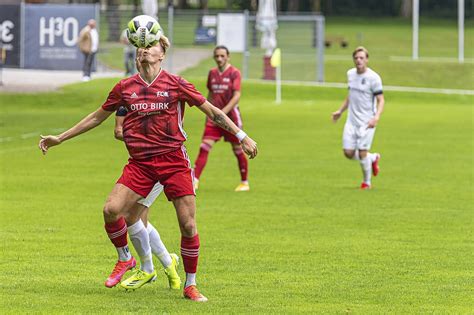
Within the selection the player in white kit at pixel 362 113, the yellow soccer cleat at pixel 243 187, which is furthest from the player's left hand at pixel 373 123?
the yellow soccer cleat at pixel 243 187

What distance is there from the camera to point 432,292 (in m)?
11.7

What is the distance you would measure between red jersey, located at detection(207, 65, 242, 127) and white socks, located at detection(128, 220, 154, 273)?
361 inches

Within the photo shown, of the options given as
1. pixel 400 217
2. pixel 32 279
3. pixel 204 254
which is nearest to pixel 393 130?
pixel 400 217

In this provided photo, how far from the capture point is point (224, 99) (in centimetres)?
2091

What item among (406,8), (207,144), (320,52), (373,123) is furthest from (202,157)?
(406,8)

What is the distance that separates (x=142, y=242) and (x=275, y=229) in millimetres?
5044

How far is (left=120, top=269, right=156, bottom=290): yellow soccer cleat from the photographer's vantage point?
11445 mm

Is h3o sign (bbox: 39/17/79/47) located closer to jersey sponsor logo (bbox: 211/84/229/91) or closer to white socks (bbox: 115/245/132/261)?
jersey sponsor logo (bbox: 211/84/229/91)

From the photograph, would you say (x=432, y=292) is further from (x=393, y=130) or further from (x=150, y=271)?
(x=393, y=130)

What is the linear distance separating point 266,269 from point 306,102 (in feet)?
120

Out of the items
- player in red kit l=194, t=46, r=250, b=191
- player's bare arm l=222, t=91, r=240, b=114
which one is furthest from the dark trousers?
player's bare arm l=222, t=91, r=240, b=114

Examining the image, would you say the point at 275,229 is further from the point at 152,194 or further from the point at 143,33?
the point at 143,33

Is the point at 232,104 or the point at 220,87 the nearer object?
the point at 232,104

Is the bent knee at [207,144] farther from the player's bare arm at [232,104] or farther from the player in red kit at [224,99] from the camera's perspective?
the player's bare arm at [232,104]
